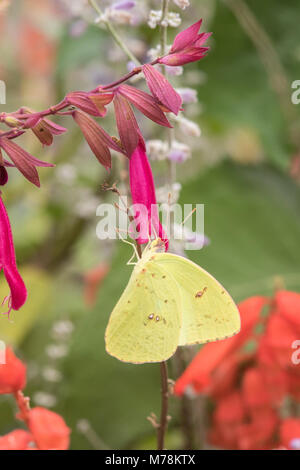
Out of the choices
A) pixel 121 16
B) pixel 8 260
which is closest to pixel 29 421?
pixel 8 260

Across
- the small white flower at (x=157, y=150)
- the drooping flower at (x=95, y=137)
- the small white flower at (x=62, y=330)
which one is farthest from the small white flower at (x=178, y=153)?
the small white flower at (x=62, y=330)

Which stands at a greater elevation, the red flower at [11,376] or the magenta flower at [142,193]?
→ the magenta flower at [142,193]

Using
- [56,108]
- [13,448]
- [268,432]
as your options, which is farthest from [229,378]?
[56,108]

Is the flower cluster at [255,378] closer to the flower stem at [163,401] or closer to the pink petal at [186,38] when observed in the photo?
the flower stem at [163,401]

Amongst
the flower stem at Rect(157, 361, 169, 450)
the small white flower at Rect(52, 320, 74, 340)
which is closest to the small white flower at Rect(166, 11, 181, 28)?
the flower stem at Rect(157, 361, 169, 450)

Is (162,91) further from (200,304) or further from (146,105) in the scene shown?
(200,304)

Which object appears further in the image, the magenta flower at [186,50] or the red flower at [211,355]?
the red flower at [211,355]

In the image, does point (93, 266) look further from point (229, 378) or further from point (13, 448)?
point (13, 448)
